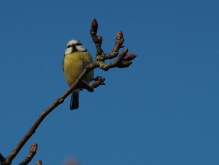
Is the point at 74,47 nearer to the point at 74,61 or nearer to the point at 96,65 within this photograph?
the point at 74,61

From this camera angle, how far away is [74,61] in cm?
704

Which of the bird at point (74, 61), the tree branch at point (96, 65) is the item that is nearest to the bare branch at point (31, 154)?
the tree branch at point (96, 65)

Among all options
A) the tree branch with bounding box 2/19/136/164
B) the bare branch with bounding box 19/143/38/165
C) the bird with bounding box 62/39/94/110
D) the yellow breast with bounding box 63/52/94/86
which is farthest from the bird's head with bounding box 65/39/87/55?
the bare branch with bounding box 19/143/38/165

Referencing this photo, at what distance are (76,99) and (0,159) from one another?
5972mm

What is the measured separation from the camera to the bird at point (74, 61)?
22.7 feet

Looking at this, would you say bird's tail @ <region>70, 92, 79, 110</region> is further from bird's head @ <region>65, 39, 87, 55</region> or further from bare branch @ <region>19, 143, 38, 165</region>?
bare branch @ <region>19, 143, 38, 165</region>

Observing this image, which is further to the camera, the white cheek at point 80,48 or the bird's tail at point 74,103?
the bird's tail at point 74,103

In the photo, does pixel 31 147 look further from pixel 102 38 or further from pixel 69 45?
pixel 69 45

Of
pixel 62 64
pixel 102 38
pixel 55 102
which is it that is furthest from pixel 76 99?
pixel 55 102

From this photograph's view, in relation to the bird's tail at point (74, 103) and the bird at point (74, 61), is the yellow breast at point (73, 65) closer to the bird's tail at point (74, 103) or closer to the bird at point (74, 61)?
the bird at point (74, 61)

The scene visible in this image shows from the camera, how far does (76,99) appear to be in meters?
8.07

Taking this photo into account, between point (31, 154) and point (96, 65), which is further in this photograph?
point (31, 154)

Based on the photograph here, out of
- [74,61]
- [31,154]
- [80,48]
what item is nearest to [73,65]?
[74,61]

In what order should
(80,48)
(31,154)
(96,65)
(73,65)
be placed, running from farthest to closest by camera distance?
(80,48) → (73,65) → (31,154) → (96,65)
